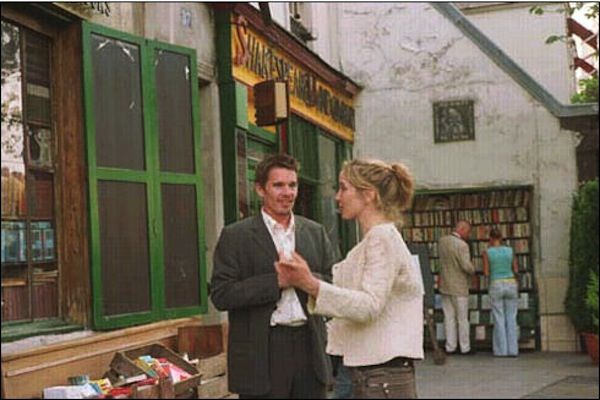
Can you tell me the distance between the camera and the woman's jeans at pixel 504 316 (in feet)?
33.3

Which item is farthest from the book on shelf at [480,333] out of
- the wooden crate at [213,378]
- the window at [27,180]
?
the window at [27,180]

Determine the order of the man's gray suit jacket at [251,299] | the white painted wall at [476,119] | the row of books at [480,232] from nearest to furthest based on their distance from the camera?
the man's gray suit jacket at [251,299] → the row of books at [480,232] → the white painted wall at [476,119]

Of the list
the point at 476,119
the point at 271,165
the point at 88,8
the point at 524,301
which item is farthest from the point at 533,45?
the point at 271,165

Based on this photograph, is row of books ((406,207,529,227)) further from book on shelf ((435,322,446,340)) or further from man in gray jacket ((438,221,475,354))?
book on shelf ((435,322,446,340))

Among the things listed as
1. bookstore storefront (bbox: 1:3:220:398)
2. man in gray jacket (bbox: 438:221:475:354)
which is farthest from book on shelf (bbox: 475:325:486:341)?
bookstore storefront (bbox: 1:3:220:398)

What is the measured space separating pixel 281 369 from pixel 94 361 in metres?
1.60

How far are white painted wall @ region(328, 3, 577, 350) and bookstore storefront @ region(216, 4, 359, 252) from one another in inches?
18.0

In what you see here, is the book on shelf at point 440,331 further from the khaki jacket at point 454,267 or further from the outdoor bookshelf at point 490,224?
the outdoor bookshelf at point 490,224

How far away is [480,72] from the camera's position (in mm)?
11008

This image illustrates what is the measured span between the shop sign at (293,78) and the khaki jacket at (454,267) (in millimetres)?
1685

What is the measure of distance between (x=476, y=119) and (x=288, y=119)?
3797 millimetres

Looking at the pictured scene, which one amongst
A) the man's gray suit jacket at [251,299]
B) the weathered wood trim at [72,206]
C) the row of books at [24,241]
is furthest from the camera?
the weathered wood trim at [72,206]

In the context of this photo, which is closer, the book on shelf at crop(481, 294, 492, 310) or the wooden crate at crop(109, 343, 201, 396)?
the wooden crate at crop(109, 343, 201, 396)

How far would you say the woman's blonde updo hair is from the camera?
2848mm
